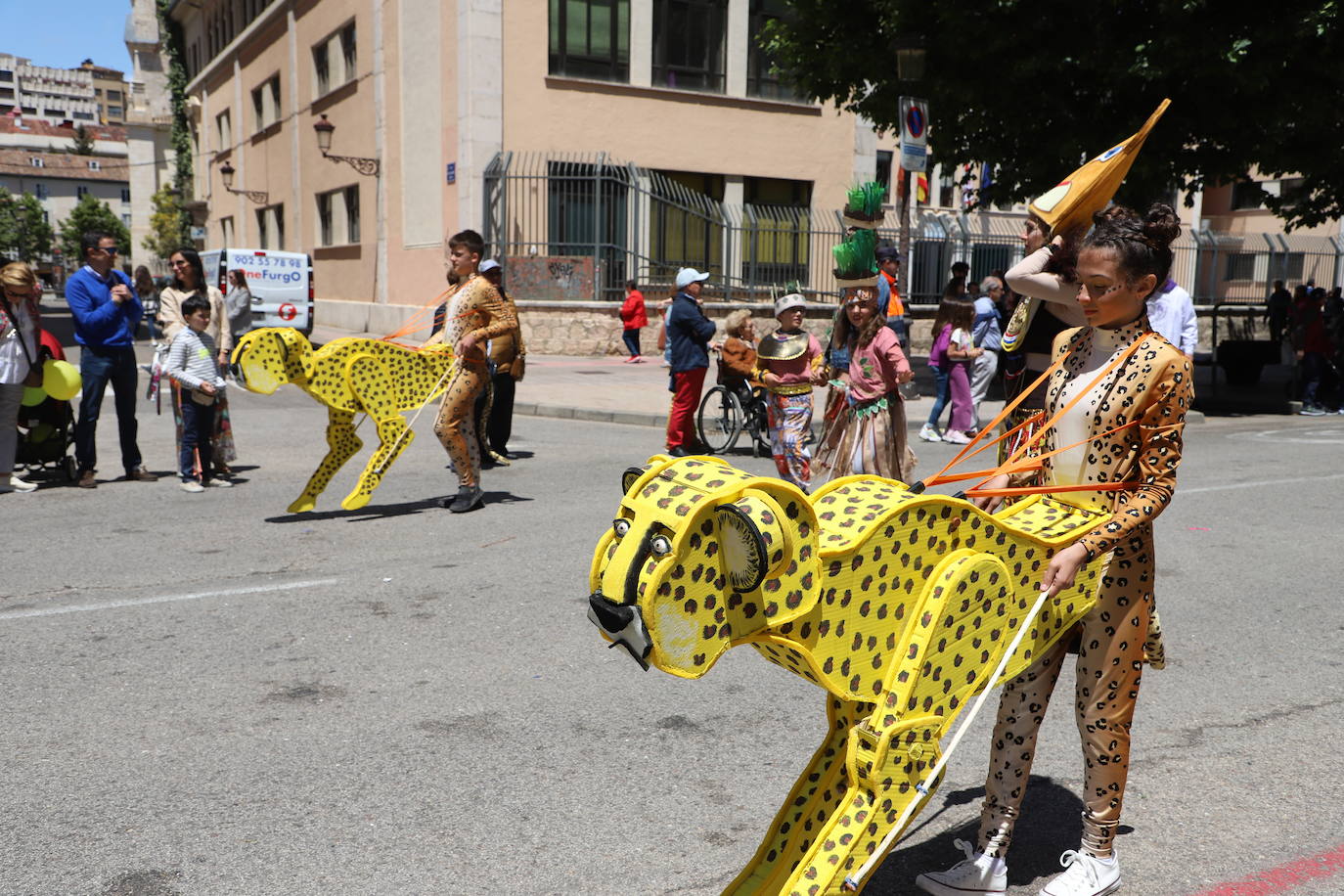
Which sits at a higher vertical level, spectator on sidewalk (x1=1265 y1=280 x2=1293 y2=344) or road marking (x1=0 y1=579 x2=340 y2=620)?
spectator on sidewalk (x1=1265 y1=280 x2=1293 y2=344)

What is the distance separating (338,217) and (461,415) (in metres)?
26.0

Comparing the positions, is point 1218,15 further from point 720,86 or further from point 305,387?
point 720,86

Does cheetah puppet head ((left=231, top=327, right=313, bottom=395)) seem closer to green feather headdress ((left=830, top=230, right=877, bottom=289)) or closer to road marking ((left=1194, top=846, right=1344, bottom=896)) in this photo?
green feather headdress ((left=830, top=230, right=877, bottom=289))

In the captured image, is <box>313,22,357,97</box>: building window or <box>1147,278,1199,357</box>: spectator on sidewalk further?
<box>313,22,357,97</box>: building window

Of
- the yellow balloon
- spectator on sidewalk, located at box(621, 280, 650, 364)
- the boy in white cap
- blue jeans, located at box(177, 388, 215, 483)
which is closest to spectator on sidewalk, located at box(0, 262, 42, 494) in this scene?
the yellow balloon

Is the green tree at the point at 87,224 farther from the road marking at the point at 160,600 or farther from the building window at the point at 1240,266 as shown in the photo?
the road marking at the point at 160,600

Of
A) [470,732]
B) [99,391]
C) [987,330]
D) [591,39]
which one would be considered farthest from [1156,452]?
[591,39]

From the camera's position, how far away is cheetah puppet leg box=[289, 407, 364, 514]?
8125mm

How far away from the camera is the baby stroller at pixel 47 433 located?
9633 mm

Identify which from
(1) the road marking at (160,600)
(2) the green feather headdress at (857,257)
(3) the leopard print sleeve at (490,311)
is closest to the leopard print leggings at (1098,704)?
(2) the green feather headdress at (857,257)

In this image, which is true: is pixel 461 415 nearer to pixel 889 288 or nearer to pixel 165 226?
pixel 889 288

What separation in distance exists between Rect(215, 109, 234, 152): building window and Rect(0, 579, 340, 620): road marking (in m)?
41.3

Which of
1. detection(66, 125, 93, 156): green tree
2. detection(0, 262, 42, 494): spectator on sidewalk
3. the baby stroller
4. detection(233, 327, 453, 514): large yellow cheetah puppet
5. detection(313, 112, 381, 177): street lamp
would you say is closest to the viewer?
detection(233, 327, 453, 514): large yellow cheetah puppet

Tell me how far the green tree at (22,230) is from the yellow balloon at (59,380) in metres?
86.6
